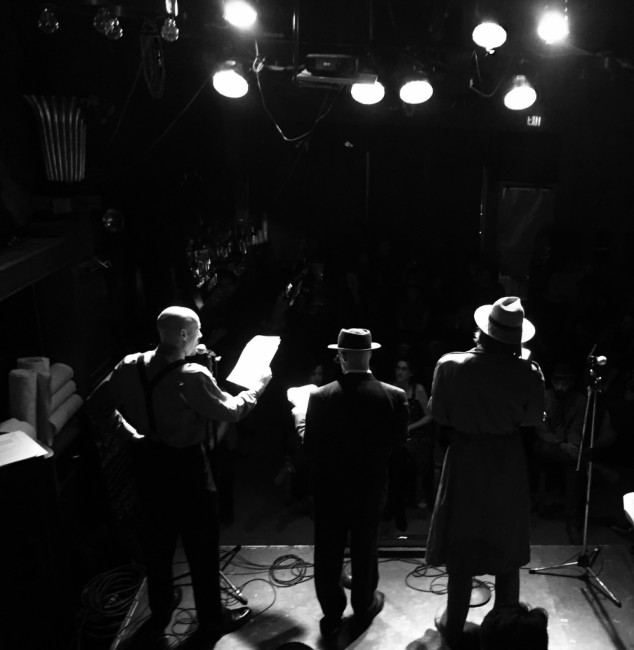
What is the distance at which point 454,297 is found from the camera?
249 inches

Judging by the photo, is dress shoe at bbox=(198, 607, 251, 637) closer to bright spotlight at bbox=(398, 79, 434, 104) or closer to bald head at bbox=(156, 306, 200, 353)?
bald head at bbox=(156, 306, 200, 353)

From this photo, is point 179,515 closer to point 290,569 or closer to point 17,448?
point 17,448

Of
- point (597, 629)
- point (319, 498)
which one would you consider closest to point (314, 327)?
point (319, 498)

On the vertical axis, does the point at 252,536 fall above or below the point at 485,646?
below

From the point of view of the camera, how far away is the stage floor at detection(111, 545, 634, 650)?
3021 millimetres

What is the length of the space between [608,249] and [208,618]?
7258 mm

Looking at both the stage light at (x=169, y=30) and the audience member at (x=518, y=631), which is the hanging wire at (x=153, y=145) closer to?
the stage light at (x=169, y=30)

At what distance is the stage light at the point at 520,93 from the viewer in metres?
4.82

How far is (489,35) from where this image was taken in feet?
14.0

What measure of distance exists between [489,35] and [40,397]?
12.8 feet

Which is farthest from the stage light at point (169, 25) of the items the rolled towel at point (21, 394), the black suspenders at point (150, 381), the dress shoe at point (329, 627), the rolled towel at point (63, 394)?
the dress shoe at point (329, 627)

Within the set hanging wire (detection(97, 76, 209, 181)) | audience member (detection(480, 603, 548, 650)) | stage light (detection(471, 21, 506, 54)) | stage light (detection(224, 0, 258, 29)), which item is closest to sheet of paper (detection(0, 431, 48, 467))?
audience member (detection(480, 603, 548, 650))

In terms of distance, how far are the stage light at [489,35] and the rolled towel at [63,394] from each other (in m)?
3.80

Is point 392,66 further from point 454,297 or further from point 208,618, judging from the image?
point 208,618
